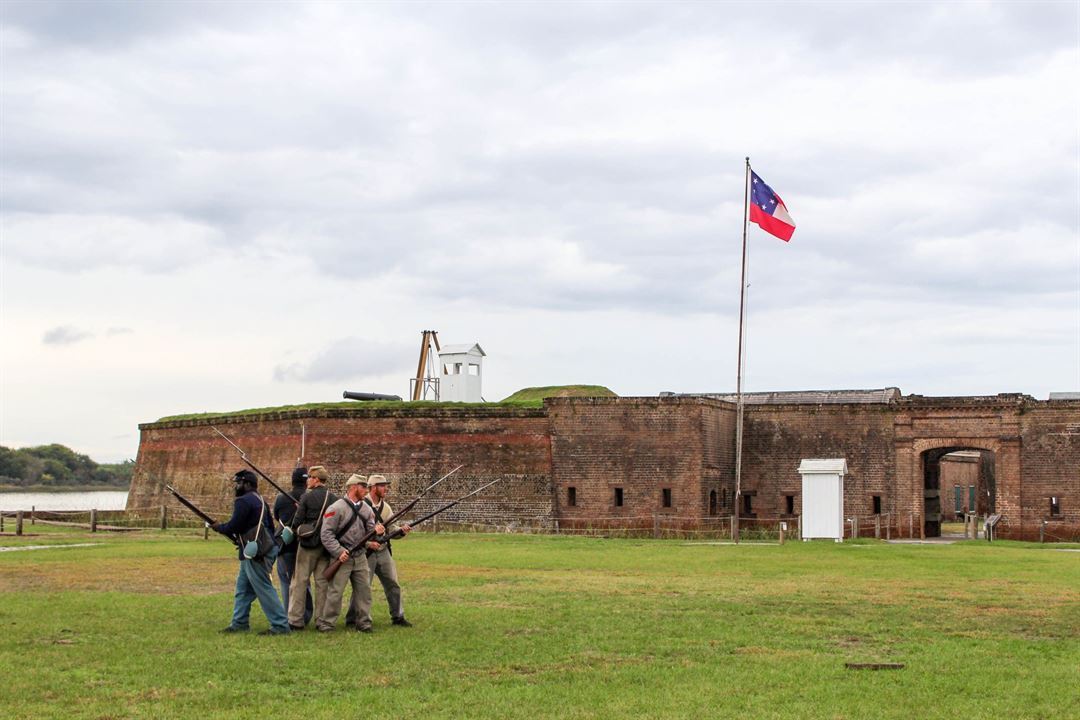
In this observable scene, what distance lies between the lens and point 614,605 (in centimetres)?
1564

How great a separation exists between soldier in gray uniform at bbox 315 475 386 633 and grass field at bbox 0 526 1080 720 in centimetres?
25

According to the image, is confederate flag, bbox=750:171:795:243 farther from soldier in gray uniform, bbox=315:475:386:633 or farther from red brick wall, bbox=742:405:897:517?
soldier in gray uniform, bbox=315:475:386:633

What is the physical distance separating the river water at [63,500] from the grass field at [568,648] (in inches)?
3161

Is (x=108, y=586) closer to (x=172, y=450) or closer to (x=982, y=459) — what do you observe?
(x=172, y=450)

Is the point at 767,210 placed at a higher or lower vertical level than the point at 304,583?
higher

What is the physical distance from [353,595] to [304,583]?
1.78 ft

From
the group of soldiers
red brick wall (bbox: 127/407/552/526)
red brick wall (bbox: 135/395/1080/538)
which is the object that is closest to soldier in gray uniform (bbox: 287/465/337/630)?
the group of soldiers

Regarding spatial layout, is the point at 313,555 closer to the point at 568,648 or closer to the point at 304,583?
the point at 304,583

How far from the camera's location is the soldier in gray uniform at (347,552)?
1338 cm

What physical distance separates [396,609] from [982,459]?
4595 cm

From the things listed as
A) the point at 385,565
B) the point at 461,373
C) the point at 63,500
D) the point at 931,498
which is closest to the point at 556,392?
the point at 461,373

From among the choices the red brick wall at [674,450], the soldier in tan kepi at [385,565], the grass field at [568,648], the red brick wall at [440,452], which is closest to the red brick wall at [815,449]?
the red brick wall at [674,450]

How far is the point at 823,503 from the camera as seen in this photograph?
1380 inches

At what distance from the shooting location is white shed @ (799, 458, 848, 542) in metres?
34.8
